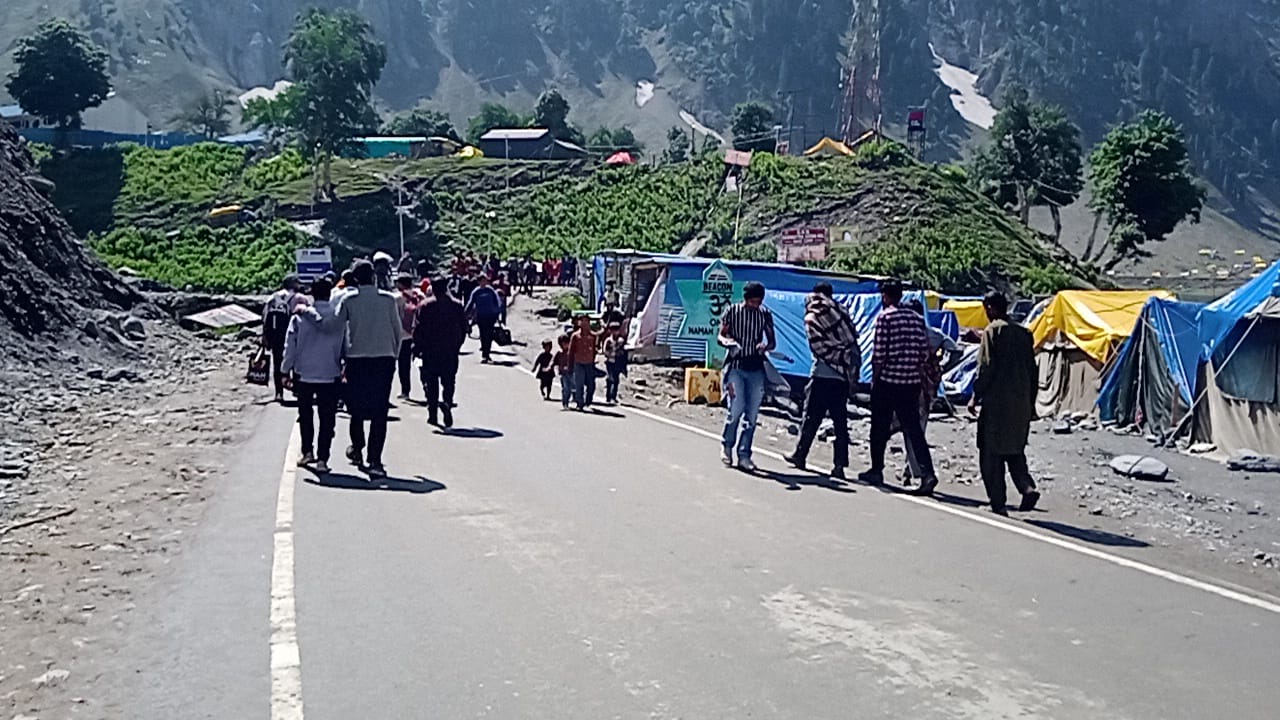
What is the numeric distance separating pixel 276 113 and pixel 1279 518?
79518 mm

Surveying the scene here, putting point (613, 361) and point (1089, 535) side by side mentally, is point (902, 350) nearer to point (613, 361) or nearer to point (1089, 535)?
point (1089, 535)

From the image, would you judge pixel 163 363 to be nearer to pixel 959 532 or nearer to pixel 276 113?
pixel 959 532

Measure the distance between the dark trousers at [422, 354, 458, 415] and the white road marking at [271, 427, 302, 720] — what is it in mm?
5156

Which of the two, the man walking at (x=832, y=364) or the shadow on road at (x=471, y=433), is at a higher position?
the man walking at (x=832, y=364)

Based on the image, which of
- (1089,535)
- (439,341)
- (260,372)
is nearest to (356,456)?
(439,341)

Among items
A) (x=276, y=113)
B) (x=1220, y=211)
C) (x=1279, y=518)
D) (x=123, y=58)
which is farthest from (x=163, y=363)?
(x=1220, y=211)

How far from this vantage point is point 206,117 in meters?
140

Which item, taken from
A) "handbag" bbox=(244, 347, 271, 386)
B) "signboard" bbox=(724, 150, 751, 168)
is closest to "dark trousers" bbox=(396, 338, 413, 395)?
"handbag" bbox=(244, 347, 271, 386)

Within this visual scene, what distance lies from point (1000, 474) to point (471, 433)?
6.60 meters

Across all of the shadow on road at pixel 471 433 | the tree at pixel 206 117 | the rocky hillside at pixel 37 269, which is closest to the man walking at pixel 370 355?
the shadow on road at pixel 471 433

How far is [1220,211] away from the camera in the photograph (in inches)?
7712

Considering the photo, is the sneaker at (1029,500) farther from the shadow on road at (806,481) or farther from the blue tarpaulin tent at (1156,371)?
the blue tarpaulin tent at (1156,371)

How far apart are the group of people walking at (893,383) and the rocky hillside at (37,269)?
45.0 ft

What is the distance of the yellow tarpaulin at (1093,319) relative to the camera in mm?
20797
